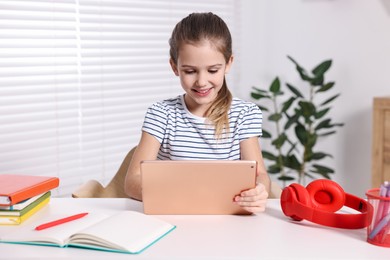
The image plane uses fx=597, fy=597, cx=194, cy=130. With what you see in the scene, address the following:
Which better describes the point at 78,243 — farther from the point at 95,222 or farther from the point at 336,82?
the point at 336,82

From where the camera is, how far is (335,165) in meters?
4.03

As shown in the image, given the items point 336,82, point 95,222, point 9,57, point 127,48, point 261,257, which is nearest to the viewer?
point 261,257

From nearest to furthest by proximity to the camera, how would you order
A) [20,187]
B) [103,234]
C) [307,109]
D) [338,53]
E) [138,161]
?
[103,234] → [20,187] → [138,161] → [307,109] → [338,53]

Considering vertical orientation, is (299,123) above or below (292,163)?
above

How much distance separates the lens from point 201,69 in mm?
1836

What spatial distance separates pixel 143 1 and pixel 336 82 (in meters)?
1.41

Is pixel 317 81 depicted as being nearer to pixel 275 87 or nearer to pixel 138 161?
pixel 275 87

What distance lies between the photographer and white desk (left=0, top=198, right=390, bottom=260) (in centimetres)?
131

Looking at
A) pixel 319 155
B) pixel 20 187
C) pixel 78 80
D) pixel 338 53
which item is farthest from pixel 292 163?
pixel 20 187

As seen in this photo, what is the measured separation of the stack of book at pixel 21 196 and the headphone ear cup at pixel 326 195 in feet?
2.42

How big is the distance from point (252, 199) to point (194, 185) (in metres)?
0.16

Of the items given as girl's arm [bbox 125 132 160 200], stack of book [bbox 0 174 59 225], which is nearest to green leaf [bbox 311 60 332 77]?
girl's arm [bbox 125 132 160 200]

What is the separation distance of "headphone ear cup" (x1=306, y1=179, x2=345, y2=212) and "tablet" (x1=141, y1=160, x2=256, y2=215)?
0.16 m

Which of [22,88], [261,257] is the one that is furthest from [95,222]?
[22,88]
